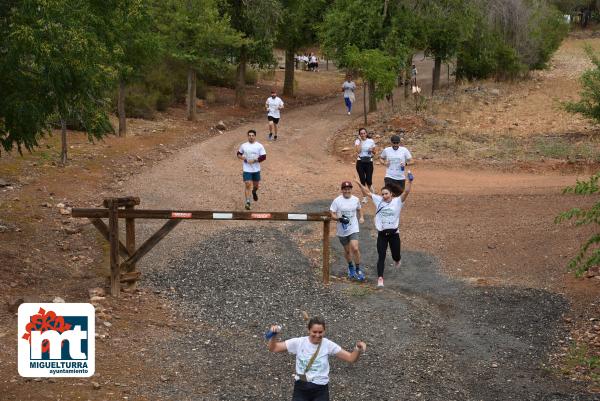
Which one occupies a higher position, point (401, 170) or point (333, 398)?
point (401, 170)

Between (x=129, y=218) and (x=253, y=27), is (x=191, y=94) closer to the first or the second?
(x=253, y=27)

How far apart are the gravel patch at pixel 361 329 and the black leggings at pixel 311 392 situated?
72.2 inches

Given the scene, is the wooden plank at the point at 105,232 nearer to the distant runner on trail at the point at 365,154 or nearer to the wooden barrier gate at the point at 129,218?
the wooden barrier gate at the point at 129,218

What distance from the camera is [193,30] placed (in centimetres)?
3152

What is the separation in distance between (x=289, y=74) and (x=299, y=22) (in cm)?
427

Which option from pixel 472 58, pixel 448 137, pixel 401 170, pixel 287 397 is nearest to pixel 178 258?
pixel 401 170

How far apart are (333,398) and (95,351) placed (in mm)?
3116

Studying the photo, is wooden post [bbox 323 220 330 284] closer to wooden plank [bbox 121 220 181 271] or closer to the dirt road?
the dirt road

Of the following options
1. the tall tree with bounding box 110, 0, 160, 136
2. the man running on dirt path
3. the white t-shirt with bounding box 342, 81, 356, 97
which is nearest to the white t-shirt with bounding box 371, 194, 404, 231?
the tall tree with bounding box 110, 0, 160, 136

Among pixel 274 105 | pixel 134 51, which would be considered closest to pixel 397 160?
pixel 274 105

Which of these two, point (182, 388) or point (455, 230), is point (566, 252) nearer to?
point (455, 230)

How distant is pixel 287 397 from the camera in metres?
9.88

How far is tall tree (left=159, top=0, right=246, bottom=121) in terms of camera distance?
101 ft

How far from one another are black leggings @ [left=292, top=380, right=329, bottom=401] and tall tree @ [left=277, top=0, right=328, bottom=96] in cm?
3000
